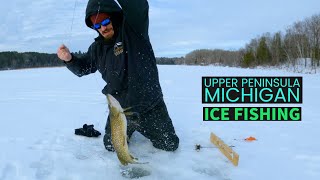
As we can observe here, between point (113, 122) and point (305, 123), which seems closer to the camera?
point (113, 122)

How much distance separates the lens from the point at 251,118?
232 inches

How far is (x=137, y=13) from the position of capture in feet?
11.7

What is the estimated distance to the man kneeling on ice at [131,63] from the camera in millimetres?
3691

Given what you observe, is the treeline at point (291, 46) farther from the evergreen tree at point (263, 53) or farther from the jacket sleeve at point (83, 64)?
the jacket sleeve at point (83, 64)

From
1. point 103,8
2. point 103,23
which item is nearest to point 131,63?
point 103,23

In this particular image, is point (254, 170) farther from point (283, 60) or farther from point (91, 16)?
point (283, 60)

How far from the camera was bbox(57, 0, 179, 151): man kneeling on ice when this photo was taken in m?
3.69

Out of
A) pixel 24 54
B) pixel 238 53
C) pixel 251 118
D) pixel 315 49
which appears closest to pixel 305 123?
pixel 251 118

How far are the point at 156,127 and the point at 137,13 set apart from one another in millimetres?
1342

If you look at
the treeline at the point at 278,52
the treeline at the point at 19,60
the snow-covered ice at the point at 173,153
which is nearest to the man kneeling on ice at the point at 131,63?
the snow-covered ice at the point at 173,153

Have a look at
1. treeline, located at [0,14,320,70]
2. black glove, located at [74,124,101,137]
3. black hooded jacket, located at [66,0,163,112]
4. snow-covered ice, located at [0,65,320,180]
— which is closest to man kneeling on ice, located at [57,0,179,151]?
black hooded jacket, located at [66,0,163,112]

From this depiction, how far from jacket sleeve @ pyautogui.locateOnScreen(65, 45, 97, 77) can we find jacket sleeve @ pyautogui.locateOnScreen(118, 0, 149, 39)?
2.87 feet

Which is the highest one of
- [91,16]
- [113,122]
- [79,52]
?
[91,16]

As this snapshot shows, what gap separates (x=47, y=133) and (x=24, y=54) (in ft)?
190
